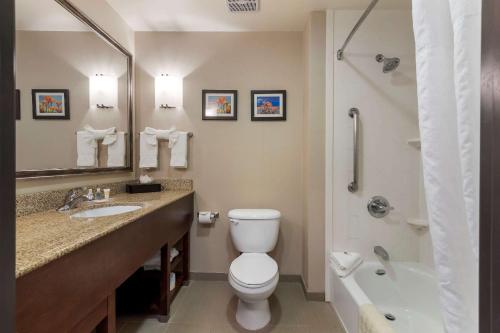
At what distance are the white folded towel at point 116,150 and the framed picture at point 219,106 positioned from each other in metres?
0.73

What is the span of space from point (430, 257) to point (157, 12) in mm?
2852

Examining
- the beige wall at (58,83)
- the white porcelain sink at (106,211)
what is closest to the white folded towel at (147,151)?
the beige wall at (58,83)

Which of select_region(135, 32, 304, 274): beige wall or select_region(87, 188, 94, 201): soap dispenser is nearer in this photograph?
select_region(87, 188, 94, 201): soap dispenser

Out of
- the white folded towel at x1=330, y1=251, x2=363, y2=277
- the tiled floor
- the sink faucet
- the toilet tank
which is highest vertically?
the sink faucet

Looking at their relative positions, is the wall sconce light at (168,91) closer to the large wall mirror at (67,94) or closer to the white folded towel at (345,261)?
the large wall mirror at (67,94)

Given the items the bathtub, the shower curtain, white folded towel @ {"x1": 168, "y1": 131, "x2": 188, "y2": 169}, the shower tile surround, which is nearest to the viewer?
the shower curtain

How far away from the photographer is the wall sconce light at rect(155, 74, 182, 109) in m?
2.20

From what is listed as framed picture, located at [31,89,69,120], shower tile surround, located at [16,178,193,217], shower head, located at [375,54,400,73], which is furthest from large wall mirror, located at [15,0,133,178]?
shower head, located at [375,54,400,73]

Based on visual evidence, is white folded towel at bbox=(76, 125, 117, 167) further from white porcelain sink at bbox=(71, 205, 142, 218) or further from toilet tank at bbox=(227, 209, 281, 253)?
toilet tank at bbox=(227, 209, 281, 253)

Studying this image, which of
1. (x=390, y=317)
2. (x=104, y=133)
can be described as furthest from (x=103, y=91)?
(x=390, y=317)

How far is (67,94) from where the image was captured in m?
1.50

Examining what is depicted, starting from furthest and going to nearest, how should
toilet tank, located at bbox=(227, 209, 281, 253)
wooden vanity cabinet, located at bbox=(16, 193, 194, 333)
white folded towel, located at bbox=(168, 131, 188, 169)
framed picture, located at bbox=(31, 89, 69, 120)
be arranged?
white folded towel, located at bbox=(168, 131, 188, 169) → toilet tank, located at bbox=(227, 209, 281, 253) → framed picture, located at bbox=(31, 89, 69, 120) → wooden vanity cabinet, located at bbox=(16, 193, 194, 333)

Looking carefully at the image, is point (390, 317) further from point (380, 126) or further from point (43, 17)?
point (43, 17)

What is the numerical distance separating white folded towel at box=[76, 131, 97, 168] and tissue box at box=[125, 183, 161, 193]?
34 cm
